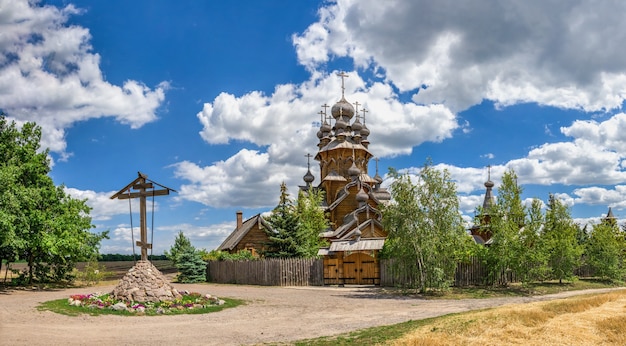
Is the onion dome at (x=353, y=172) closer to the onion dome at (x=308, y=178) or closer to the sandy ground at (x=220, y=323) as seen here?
the onion dome at (x=308, y=178)

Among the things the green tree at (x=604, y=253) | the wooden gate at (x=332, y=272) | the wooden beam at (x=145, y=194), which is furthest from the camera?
the green tree at (x=604, y=253)

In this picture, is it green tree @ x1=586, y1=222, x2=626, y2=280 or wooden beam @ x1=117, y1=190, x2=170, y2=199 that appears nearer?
wooden beam @ x1=117, y1=190, x2=170, y2=199

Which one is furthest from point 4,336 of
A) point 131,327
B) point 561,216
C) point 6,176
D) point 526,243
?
point 561,216

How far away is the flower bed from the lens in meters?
17.6

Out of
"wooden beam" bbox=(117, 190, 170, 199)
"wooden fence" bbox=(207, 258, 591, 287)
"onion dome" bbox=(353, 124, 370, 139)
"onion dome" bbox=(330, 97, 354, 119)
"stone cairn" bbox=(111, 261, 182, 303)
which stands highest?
"onion dome" bbox=(330, 97, 354, 119)

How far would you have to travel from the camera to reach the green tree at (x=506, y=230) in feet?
92.2

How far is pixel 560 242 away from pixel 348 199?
21.8 metres

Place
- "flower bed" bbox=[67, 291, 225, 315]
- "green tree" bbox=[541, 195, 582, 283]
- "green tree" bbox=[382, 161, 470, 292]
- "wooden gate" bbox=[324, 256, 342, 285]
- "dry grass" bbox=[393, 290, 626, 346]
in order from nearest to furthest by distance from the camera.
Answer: "dry grass" bbox=[393, 290, 626, 346] < "flower bed" bbox=[67, 291, 225, 315] < "green tree" bbox=[382, 161, 470, 292] < "green tree" bbox=[541, 195, 582, 283] < "wooden gate" bbox=[324, 256, 342, 285]

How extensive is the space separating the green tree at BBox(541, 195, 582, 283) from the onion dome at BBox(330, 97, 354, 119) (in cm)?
3131

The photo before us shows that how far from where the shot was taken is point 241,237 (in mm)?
44969

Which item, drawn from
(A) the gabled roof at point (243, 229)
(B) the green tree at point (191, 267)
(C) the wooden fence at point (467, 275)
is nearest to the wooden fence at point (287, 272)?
(C) the wooden fence at point (467, 275)

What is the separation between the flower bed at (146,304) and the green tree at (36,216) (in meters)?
8.89

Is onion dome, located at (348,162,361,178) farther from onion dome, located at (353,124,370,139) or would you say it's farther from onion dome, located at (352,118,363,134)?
onion dome, located at (353,124,370,139)

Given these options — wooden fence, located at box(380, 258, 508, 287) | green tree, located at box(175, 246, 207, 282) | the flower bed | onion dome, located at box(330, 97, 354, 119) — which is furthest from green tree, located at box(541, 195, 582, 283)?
onion dome, located at box(330, 97, 354, 119)
